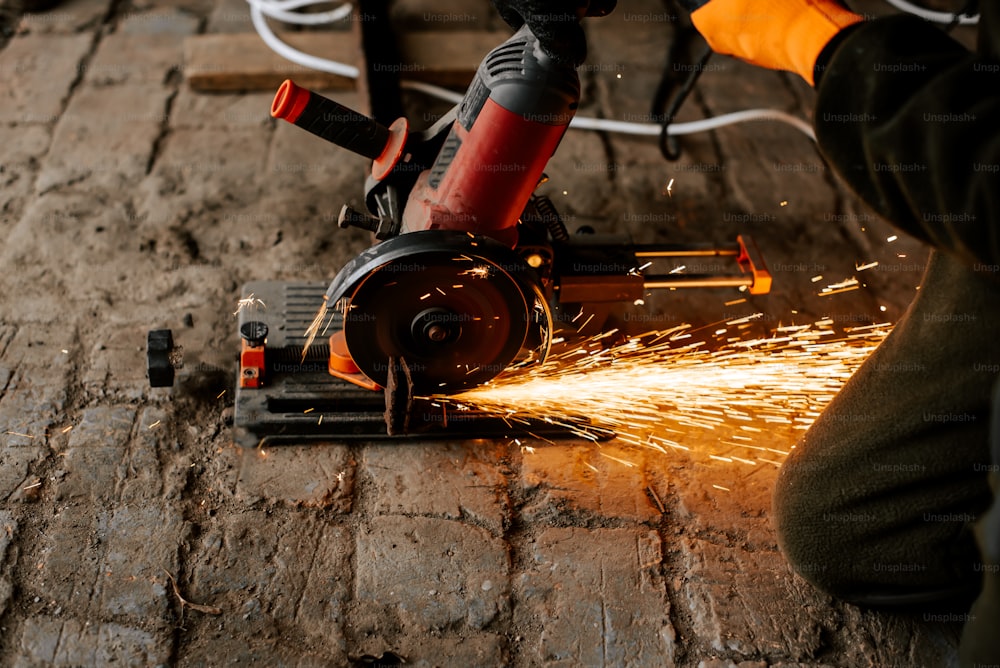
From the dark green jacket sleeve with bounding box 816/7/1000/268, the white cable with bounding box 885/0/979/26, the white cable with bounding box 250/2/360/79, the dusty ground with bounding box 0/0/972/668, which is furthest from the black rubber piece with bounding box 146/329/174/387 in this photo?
the white cable with bounding box 885/0/979/26

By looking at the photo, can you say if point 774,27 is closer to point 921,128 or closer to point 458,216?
point 921,128

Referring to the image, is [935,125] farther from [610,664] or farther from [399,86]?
[399,86]

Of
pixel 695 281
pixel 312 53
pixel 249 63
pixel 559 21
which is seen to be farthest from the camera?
pixel 312 53

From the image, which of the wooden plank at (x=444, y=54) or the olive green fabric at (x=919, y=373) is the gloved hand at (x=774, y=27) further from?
the wooden plank at (x=444, y=54)

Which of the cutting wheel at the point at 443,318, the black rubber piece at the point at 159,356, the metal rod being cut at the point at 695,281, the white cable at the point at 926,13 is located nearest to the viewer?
the cutting wheel at the point at 443,318

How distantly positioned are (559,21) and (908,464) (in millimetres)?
1320

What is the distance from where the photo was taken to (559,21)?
208 centimetres

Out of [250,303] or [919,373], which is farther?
[250,303]

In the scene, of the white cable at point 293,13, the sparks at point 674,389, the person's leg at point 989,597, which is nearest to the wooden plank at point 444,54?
the white cable at point 293,13

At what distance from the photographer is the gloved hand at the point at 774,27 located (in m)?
2.00

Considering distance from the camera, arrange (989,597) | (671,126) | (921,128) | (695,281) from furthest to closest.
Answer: (671,126)
(695,281)
(989,597)
(921,128)

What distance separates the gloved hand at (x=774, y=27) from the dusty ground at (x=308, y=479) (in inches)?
47.6

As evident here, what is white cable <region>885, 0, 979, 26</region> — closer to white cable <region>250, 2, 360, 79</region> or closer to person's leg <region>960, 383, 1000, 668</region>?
white cable <region>250, 2, 360, 79</region>

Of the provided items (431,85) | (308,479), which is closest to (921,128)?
(308,479)
